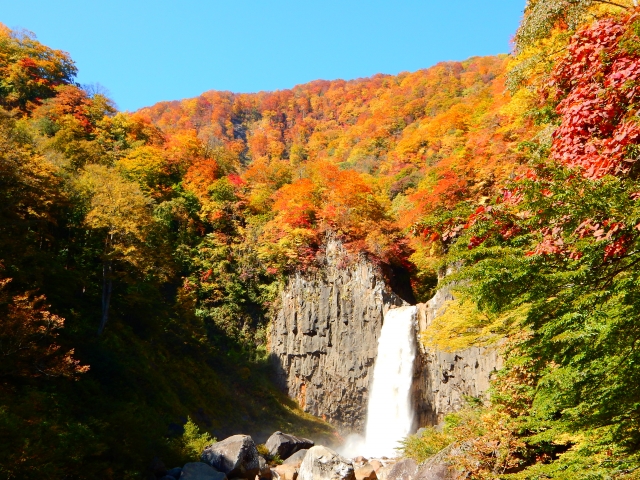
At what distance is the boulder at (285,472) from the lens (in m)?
14.4

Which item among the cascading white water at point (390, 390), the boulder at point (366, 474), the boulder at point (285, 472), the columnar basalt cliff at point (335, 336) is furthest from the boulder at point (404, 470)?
the columnar basalt cliff at point (335, 336)

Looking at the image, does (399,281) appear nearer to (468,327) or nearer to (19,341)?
(468,327)

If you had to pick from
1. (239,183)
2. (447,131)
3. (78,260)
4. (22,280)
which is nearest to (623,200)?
(22,280)

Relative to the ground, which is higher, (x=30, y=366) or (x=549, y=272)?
(x=549, y=272)

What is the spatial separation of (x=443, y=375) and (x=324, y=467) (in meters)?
7.44

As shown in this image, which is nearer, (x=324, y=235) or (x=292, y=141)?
(x=324, y=235)

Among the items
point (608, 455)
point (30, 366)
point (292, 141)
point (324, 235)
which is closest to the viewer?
point (608, 455)

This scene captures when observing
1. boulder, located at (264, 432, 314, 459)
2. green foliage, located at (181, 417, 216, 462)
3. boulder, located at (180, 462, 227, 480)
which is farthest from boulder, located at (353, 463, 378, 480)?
green foliage, located at (181, 417, 216, 462)

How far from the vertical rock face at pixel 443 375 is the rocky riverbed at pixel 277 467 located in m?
3.98

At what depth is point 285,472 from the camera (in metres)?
14.7

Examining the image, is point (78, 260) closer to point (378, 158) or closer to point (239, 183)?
point (239, 183)

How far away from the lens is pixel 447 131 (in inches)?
1346

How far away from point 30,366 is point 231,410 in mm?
11622

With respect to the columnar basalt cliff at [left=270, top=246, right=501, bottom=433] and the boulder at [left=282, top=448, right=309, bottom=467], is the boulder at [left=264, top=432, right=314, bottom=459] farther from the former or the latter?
the columnar basalt cliff at [left=270, top=246, right=501, bottom=433]
